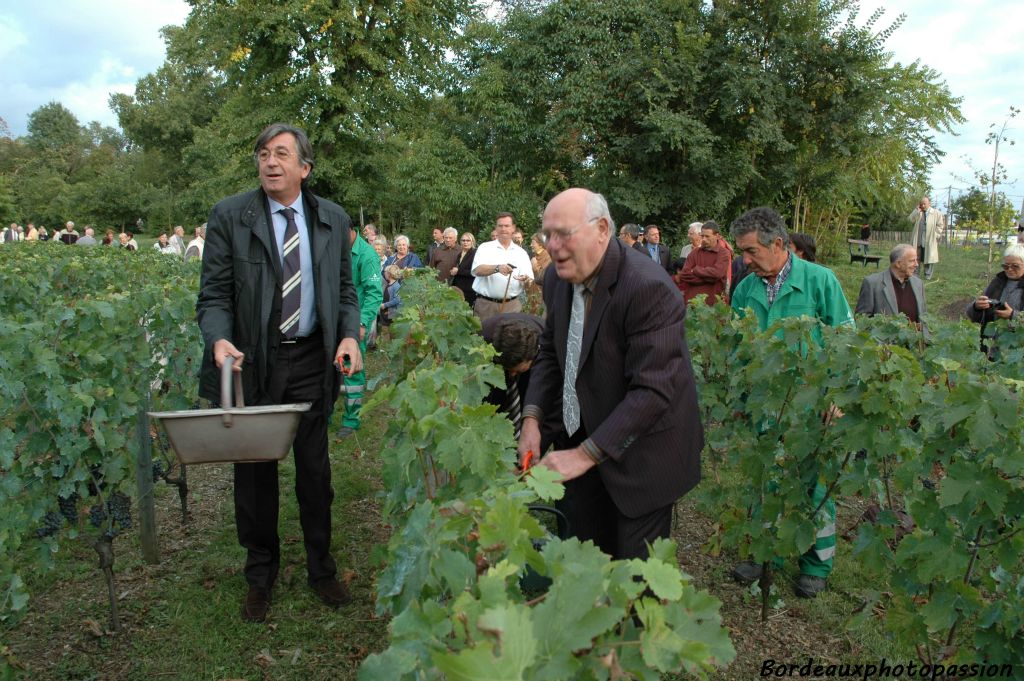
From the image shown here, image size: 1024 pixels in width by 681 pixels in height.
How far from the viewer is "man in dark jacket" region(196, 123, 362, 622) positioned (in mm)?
3023

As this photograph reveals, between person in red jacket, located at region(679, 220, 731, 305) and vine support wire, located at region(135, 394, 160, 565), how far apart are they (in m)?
5.87

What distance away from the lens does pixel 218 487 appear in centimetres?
530

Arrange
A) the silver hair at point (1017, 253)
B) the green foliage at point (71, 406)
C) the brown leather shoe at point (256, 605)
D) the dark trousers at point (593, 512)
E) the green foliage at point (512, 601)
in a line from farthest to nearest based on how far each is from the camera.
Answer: the silver hair at point (1017, 253) → the brown leather shoe at point (256, 605) → the green foliage at point (71, 406) → the dark trousers at point (593, 512) → the green foliage at point (512, 601)

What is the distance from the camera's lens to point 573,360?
Result: 102 inches

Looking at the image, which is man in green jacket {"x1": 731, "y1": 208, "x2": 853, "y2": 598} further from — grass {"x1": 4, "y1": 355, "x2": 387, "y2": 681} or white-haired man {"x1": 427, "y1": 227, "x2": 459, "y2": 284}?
white-haired man {"x1": 427, "y1": 227, "x2": 459, "y2": 284}

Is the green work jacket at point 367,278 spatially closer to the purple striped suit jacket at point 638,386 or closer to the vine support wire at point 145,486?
the vine support wire at point 145,486

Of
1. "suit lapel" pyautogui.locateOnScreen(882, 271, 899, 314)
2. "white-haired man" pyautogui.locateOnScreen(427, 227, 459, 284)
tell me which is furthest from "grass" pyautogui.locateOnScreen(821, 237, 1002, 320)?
"white-haired man" pyautogui.locateOnScreen(427, 227, 459, 284)

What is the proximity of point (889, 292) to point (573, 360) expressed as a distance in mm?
4459

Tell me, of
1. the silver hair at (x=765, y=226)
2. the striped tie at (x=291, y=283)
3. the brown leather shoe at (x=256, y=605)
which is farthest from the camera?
the silver hair at (x=765, y=226)

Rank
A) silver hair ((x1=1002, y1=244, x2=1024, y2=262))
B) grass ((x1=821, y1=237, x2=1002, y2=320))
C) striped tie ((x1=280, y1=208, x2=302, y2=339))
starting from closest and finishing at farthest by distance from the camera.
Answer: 1. striped tie ((x1=280, y1=208, x2=302, y2=339))
2. silver hair ((x1=1002, y1=244, x2=1024, y2=262))
3. grass ((x1=821, y1=237, x2=1002, y2=320))

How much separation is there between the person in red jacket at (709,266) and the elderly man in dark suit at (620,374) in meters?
5.73

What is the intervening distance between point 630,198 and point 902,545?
17.1m

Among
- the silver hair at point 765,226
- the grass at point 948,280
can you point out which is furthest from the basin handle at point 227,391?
the grass at point 948,280

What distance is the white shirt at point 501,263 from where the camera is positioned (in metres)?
7.31
